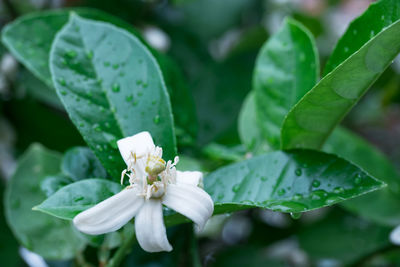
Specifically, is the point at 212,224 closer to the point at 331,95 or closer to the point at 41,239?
the point at 41,239

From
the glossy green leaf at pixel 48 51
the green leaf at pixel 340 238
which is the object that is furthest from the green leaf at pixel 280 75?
the green leaf at pixel 340 238

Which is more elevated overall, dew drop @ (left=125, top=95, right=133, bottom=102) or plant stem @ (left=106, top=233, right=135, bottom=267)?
dew drop @ (left=125, top=95, right=133, bottom=102)

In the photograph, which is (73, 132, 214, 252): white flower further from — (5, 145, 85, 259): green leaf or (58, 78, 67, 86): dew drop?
(5, 145, 85, 259): green leaf

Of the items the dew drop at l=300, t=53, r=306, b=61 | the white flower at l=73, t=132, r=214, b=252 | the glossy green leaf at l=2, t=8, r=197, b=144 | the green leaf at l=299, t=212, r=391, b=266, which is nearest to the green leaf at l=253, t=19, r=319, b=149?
the dew drop at l=300, t=53, r=306, b=61

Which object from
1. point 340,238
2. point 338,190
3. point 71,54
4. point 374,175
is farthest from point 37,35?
point 340,238

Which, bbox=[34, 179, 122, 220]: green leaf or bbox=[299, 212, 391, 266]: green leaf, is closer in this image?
bbox=[34, 179, 122, 220]: green leaf

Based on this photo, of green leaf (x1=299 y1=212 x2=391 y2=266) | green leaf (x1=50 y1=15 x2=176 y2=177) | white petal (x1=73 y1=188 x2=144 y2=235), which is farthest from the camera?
green leaf (x1=299 y1=212 x2=391 y2=266)

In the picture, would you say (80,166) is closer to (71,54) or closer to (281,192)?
(71,54)
